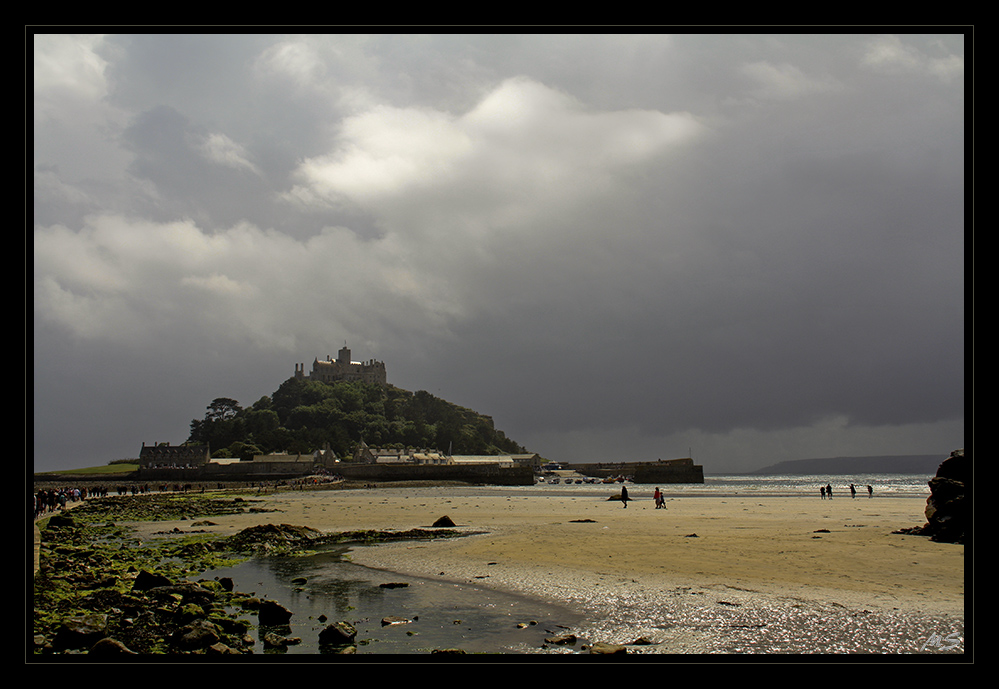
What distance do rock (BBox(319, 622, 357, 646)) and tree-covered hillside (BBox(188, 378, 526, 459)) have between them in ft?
463

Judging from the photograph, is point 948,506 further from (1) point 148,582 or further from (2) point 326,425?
(2) point 326,425

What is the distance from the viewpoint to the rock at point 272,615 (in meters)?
9.54

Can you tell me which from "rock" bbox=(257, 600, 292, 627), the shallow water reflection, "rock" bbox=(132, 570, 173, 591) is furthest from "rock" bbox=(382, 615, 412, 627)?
"rock" bbox=(132, 570, 173, 591)

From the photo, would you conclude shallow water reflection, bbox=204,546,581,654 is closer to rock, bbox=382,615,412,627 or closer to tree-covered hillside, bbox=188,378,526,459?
rock, bbox=382,615,412,627

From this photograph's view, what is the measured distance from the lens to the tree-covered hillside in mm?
148500

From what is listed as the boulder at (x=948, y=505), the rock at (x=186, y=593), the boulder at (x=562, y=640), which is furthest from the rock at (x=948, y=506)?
the rock at (x=186, y=593)

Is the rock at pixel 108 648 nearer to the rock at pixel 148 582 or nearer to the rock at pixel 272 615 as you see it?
the rock at pixel 272 615

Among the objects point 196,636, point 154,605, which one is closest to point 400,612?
point 196,636

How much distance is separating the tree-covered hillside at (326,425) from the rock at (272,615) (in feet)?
458

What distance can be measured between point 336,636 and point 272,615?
1.73 meters
